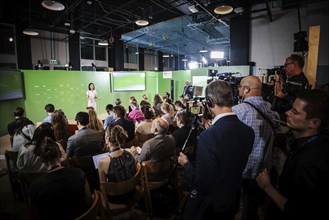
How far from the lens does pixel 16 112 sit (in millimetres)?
4215

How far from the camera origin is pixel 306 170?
1.06 metres

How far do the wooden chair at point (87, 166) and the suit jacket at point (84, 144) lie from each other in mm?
147

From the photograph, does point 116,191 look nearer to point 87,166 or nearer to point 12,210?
point 87,166

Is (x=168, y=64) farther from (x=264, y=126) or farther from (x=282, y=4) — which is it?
(x=264, y=126)

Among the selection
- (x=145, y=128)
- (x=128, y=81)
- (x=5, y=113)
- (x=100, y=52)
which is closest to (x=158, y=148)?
(x=145, y=128)

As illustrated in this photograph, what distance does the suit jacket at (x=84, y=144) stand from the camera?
9.82 ft

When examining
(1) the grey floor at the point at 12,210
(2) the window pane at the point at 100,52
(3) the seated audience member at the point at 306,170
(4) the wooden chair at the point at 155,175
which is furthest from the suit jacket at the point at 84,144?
(2) the window pane at the point at 100,52

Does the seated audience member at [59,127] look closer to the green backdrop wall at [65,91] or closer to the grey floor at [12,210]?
the grey floor at [12,210]

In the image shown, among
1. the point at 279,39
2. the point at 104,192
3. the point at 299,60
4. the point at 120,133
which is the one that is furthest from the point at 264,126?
the point at 279,39

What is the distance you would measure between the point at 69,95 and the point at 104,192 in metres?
8.61

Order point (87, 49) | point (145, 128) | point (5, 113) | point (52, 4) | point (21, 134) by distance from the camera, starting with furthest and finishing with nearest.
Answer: point (87, 49) → point (5, 113) → point (52, 4) → point (145, 128) → point (21, 134)

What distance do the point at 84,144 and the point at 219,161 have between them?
7.61ft

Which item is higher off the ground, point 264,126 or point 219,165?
point 264,126

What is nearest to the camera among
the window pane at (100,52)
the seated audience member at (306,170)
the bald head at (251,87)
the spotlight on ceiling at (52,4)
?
the seated audience member at (306,170)
